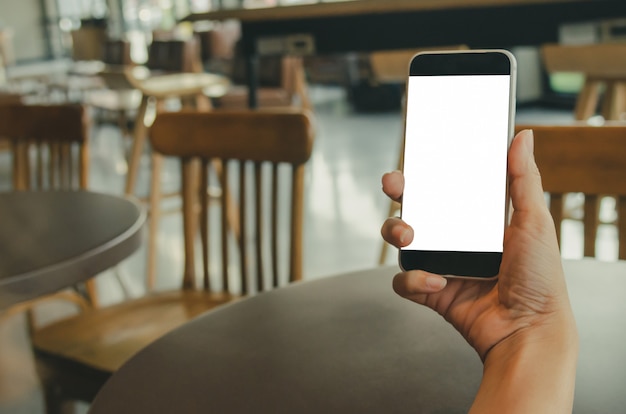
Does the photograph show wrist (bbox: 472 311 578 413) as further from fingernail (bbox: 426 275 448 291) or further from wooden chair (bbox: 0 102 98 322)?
wooden chair (bbox: 0 102 98 322)

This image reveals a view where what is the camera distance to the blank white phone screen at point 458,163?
0.55m

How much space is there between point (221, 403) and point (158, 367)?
0.10 m

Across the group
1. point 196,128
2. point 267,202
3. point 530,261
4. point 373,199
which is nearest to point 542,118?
point 373,199

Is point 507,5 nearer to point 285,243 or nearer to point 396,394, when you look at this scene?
point 396,394

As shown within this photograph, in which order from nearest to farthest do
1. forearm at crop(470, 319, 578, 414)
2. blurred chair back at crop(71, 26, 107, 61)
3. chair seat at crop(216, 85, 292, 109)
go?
forearm at crop(470, 319, 578, 414)
chair seat at crop(216, 85, 292, 109)
blurred chair back at crop(71, 26, 107, 61)

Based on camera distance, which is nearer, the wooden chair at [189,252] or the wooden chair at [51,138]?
the wooden chair at [189,252]

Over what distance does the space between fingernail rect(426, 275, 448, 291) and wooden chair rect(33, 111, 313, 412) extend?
682 mm

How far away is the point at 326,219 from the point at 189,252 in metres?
2.20

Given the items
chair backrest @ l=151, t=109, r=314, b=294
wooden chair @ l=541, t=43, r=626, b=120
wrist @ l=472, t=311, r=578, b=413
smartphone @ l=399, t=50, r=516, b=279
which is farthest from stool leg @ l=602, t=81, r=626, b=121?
wrist @ l=472, t=311, r=578, b=413

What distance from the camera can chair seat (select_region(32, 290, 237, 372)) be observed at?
1.14 meters

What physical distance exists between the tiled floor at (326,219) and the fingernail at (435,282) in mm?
1581

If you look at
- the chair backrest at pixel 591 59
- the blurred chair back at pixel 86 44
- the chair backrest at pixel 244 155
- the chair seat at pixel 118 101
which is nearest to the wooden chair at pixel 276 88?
the chair seat at pixel 118 101

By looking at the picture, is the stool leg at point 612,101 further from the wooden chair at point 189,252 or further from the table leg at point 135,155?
the table leg at point 135,155

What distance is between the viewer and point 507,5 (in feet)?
5.58
